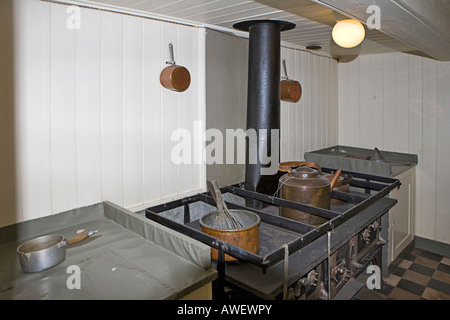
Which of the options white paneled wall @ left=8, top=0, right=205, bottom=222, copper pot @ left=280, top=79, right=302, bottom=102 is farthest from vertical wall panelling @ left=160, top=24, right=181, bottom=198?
copper pot @ left=280, top=79, right=302, bottom=102

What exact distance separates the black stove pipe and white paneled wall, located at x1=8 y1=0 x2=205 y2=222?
10.2 inches

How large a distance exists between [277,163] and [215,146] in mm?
340

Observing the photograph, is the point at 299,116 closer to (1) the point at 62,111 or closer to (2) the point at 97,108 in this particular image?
(2) the point at 97,108

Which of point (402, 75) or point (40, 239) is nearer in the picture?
point (40, 239)

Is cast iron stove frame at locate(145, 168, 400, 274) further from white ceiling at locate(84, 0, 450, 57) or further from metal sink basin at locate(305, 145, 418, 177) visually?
white ceiling at locate(84, 0, 450, 57)

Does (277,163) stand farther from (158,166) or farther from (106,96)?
(106,96)

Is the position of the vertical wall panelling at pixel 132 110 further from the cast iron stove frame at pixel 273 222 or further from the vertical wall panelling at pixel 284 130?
the vertical wall panelling at pixel 284 130

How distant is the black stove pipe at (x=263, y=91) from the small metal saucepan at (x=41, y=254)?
926mm

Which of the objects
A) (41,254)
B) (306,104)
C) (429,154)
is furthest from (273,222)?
(429,154)

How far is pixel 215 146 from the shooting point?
179 centimetres


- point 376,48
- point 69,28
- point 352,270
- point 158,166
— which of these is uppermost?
point 376,48

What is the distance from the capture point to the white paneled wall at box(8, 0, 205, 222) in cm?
116
